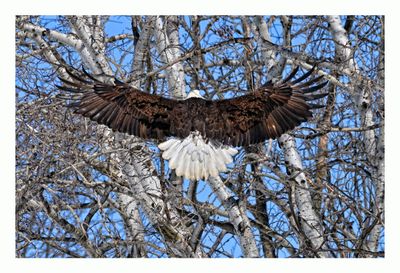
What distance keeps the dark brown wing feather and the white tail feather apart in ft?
0.29

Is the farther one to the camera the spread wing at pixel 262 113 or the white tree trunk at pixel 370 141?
the spread wing at pixel 262 113

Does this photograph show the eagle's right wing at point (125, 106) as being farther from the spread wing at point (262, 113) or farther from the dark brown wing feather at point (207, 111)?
the spread wing at point (262, 113)

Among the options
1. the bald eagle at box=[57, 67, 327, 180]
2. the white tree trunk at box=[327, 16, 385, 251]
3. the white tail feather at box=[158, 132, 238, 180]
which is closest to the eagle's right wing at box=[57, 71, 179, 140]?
the bald eagle at box=[57, 67, 327, 180]

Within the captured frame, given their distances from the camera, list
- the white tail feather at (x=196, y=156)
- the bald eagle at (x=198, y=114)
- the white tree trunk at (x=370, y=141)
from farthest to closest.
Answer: the bald eagle at (x=198, y=114), the white tail feather at (x=196, y=156), the white tree trunk at (x=370, y=141)

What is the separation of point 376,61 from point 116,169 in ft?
7.42

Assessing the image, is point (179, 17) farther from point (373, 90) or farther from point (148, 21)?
point (373, 90)

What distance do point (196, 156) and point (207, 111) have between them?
425 millimetres

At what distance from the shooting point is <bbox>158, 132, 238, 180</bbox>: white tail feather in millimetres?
7680

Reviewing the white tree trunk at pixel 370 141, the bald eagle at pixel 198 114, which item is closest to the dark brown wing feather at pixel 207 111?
the bald eagle at pixel 198 114

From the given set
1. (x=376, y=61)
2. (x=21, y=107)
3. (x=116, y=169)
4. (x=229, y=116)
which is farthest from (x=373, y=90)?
(x=21, y=107)

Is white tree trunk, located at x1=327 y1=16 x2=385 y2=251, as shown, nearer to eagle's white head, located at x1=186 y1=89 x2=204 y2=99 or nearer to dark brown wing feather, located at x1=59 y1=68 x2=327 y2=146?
dark brown wing feather, located at x1=59 y1=68 x2=327 y2=146

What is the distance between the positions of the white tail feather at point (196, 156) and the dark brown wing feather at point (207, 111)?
88 mm

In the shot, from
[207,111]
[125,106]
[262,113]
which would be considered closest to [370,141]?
[262,113]

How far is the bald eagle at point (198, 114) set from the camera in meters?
7.82
